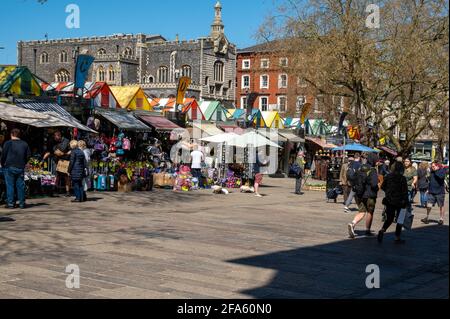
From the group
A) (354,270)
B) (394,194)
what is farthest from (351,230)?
(354,270)

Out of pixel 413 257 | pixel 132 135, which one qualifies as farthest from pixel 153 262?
pixel 132 135

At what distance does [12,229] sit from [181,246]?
3.36 meters

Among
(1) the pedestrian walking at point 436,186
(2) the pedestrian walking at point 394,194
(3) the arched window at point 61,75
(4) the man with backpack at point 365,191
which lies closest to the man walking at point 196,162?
(1) the pedestrian walking at point 436,186

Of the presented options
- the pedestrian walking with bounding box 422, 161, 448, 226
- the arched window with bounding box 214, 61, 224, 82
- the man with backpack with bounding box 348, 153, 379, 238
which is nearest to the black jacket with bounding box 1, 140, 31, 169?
the man with backpack with bounding box 348, 153, 379, 238

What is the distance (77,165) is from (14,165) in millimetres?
2114

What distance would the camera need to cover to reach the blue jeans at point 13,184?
1471cm

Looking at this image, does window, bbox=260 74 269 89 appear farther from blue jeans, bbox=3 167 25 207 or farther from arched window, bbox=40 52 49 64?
blue jeans, bbox=3 167 25 207

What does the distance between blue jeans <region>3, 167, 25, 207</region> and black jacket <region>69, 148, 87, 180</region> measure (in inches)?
71.1

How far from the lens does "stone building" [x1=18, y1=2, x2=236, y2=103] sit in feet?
326

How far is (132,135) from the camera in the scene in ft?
84.4

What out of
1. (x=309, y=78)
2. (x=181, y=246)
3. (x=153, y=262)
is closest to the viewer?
(x=153, y=262)

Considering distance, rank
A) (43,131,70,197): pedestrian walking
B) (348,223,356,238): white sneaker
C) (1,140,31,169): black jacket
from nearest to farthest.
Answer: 1. (348,223,356,238): white sneaker
2. (1,140,31,169): black jacket
3. (43,131,70,197): pedestrian walking

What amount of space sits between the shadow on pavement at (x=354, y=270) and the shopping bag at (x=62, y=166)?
30.8 ft

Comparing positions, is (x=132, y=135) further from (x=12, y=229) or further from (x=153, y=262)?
(x=153, y=262)
